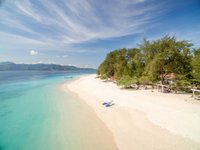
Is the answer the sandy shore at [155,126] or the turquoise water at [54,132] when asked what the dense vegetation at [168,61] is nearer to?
the sandy shore at [155,126]

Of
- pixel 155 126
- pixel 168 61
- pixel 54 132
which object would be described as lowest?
pixel 54 132

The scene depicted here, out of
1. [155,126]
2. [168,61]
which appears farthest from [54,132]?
[168,61]

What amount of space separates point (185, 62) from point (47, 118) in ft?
61.4

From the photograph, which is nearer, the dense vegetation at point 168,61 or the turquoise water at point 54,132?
the turquoise water at point 54,132

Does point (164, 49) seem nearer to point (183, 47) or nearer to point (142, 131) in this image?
point (183, 47)

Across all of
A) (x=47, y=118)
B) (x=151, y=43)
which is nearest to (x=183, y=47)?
(x=151, y=43)

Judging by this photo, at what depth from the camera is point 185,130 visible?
7723 millimetres

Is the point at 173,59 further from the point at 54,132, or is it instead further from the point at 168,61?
the point at 54,132

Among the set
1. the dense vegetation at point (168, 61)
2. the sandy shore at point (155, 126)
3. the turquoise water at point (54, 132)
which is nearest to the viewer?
the sandy shore at point (155, 126)

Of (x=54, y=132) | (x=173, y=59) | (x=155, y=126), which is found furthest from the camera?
(x=173, y=59)

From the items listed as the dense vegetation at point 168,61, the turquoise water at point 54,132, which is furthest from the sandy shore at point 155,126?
the dense vegetation at point 168,61

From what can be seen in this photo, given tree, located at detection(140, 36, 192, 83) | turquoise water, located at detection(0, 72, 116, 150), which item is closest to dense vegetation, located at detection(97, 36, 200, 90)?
tree, located at detection(140, 36, 192, 83)

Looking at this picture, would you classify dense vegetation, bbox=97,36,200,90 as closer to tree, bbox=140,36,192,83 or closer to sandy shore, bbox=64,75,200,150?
tree, bbox=140,36,192,83

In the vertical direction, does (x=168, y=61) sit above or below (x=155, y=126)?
above
